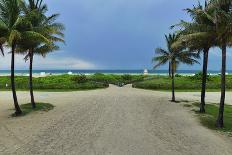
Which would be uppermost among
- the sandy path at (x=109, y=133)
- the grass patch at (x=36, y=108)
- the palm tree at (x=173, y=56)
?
the palm tree at (x=173, y=56)

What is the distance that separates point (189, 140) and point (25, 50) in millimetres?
19302

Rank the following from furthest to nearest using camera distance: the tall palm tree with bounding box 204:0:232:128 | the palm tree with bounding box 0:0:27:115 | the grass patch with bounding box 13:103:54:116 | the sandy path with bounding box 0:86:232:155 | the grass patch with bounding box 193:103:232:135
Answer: the grass patch with bounding box 13:103:54:116 < the palm tree with bounding box 0:0:27:115 < the grass patch with bounding box 193:103:232:135 < the tall palm tree with bounding box 204:0:232:128 < the sandy path with bounding box 0:86:232:155

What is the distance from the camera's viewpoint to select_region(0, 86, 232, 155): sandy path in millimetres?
16656

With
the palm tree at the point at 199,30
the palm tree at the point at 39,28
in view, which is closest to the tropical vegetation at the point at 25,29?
the palm tree at the point at 39,28

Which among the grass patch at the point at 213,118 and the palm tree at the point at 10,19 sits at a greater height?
the palm tree at the point at 10,19

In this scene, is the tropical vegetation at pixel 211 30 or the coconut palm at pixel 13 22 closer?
the tropical vegetation at pixel 211 30

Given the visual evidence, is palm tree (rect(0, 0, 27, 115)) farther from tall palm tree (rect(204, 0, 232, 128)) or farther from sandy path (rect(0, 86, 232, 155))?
tall palm tree (rect(204, 0, 232, 128))

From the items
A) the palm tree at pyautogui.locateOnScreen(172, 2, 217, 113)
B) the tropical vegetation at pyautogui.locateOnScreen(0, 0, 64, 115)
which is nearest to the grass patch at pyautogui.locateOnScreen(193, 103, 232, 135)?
the palm tree at pyautogui.locateOnScreen(172, 2, 217, 113)

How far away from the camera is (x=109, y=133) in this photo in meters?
20.2

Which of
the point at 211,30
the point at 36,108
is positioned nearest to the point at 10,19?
the point at 36,108

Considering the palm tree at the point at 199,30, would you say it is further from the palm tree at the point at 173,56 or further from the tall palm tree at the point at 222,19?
the palm tree at the point at 173,56

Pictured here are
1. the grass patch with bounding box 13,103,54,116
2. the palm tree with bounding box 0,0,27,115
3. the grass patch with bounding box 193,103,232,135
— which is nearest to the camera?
the grass patch with bounding box 193,103,232,135

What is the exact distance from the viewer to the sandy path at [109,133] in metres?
16.7

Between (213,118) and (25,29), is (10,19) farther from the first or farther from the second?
(213,118)
